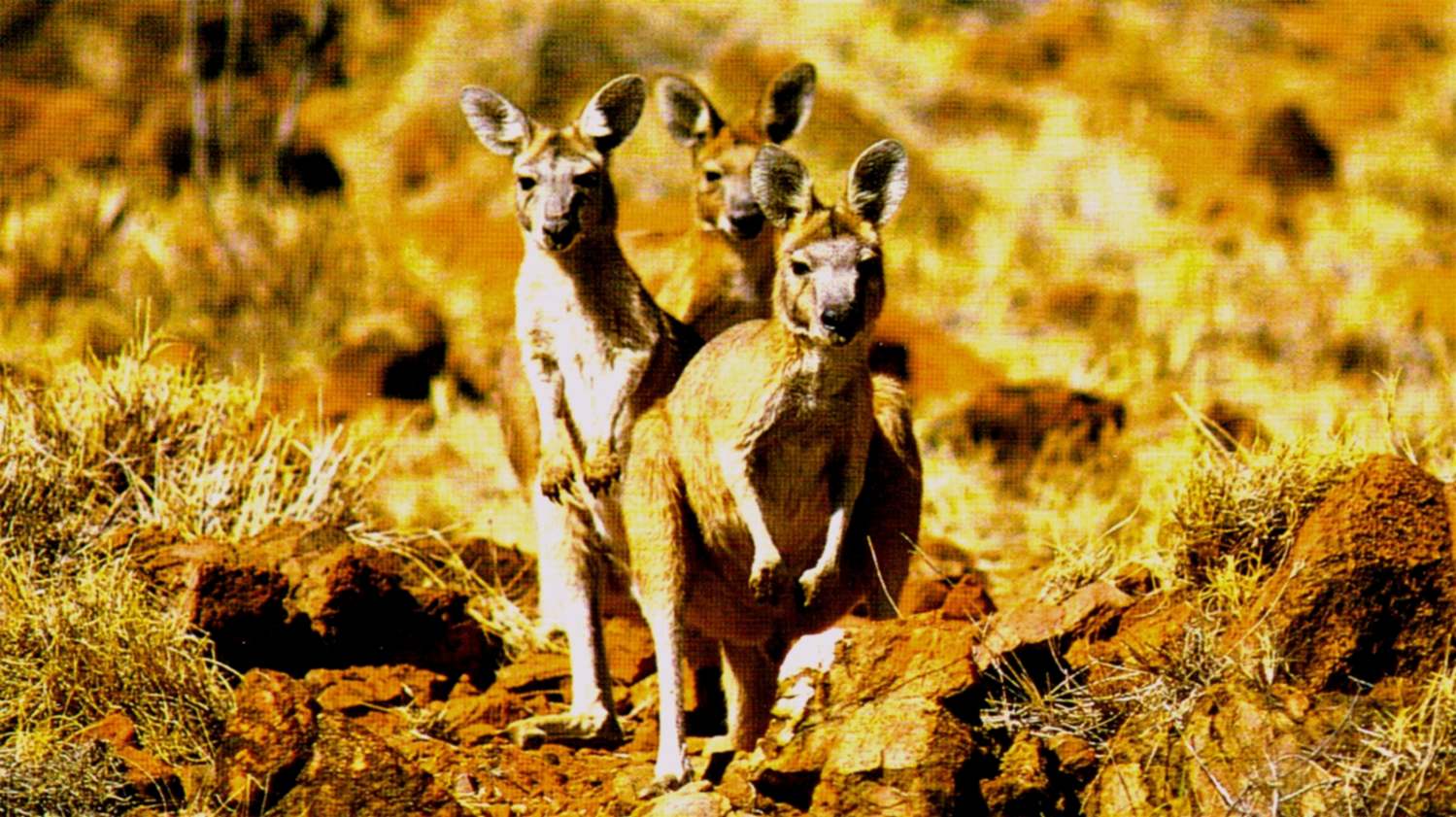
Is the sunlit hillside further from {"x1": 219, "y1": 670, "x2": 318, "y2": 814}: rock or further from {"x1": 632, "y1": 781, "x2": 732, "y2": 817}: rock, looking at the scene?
{"x1": 632, "y1": 781, "x2": 732, "y2": 817}: rock

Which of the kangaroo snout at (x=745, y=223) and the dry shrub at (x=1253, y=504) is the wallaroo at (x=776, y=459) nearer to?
the dry shrub at (x=1253, y=504)

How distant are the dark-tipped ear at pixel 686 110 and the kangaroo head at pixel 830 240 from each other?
9.38 feet

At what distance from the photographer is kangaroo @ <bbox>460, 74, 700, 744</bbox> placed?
652cm

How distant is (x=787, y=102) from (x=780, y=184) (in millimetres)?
3074

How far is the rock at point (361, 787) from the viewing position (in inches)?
206

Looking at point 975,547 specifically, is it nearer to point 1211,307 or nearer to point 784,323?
point 784,323

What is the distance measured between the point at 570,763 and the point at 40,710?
1.41 meters

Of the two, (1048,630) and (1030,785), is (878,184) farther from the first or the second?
(1030,785)

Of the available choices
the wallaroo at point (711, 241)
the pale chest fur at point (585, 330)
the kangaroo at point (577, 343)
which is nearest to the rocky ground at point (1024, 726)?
the kangaroo at point (577, 343)

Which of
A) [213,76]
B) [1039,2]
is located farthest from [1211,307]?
[1039,2]

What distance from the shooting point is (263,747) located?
17.7ft

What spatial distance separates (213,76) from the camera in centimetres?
1650

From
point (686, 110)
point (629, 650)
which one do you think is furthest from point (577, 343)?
point (686, 110)

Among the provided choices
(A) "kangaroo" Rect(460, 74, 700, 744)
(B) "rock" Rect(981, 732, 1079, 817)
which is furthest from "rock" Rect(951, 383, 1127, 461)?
(B) "rock" Rect(981, 732, 1079, 817)
